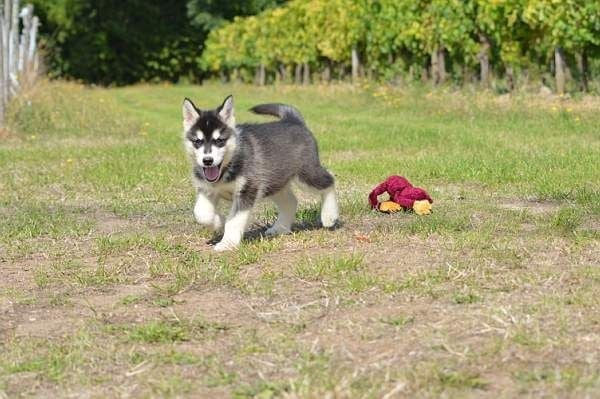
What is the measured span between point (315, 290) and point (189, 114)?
2.10 m

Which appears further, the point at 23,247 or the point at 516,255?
the point at 23,247

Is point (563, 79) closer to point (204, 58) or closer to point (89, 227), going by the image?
point (89, 227)

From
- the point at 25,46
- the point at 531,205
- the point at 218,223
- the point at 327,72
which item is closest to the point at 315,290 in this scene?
the point at 218,223

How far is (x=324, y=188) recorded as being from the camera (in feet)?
25.7

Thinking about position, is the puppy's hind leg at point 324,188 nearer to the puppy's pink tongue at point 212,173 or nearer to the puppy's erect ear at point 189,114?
the puppy's pink tongue at point 212,173

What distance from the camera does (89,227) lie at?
8.19 m

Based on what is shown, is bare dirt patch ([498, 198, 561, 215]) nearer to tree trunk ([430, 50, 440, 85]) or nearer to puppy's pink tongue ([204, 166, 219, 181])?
puppy's pink tongue ([204, 166, 219, 181])

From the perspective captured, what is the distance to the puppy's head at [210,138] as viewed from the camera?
275 inches

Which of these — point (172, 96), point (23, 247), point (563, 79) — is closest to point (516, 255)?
point (23, 247)

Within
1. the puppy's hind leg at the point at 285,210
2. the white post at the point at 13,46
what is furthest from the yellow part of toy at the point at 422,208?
the white post at the point at 13,46

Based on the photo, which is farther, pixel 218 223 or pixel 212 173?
pixel 218 223

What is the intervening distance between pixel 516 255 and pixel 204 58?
4492 cm

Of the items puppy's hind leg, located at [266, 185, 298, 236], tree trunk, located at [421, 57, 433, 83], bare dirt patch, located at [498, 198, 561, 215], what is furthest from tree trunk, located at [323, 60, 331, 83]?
puppy's hind leg, located at [266, 185, 298, 236]

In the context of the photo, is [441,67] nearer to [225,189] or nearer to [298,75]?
[298,75]
